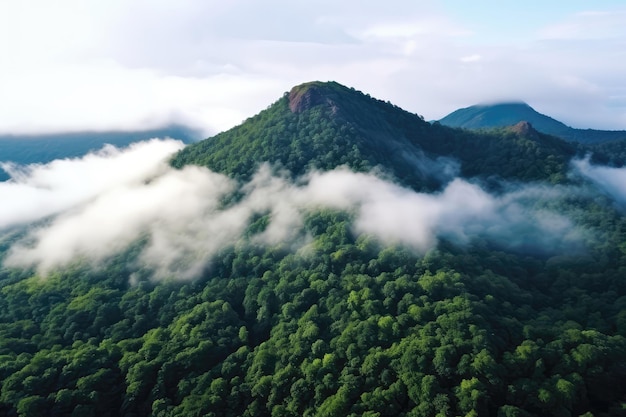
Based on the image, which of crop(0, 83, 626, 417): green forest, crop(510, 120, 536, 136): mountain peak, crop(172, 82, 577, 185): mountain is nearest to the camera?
crop(0, 83, 626, 417): green forest

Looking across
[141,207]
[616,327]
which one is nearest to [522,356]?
[616,327]

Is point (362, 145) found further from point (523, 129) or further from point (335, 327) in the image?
point (335, 327)

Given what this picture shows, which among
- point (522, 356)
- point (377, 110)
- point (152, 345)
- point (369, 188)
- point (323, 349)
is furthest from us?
point (377, 110)

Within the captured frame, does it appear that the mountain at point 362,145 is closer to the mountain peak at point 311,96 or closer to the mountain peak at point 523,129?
the mountain peak at point 311,96

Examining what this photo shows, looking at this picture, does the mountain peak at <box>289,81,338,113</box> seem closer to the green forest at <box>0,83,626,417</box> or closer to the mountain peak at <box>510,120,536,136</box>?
the green forest at <box>0,83,626,417</box>

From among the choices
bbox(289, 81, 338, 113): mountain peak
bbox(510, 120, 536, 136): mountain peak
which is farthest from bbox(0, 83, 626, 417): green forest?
bbox(510, 120, 536, 136): mountain peak

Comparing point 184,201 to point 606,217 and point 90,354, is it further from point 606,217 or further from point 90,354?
point 606,217

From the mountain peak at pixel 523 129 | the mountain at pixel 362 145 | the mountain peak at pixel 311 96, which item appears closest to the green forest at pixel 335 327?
the mountain at pixel 362 145
